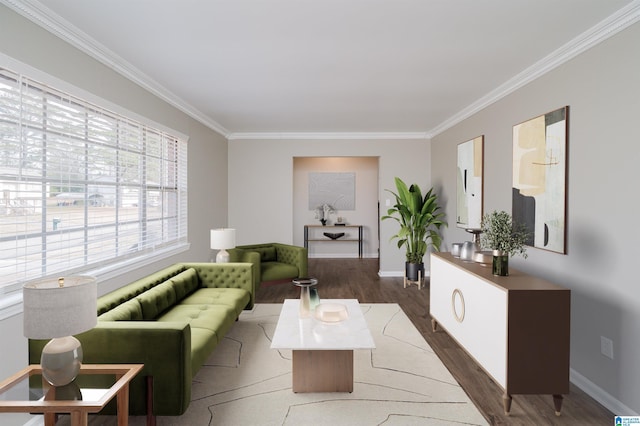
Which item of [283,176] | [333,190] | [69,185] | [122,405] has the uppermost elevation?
[283,176]

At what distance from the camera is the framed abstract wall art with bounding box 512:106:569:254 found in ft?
9.34

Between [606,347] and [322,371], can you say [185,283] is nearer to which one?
[322,371]

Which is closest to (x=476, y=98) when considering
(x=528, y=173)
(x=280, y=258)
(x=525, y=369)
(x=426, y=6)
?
(x=528, y=173)

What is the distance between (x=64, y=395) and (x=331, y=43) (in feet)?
8.53

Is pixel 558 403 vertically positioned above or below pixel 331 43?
below

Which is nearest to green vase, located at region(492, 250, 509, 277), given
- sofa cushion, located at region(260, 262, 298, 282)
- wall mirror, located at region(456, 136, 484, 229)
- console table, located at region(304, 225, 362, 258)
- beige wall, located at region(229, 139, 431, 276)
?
wall mirror, located at region(456, 136, 484, 229)

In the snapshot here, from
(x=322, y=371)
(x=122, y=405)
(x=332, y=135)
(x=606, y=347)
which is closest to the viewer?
(x=122, y=405)

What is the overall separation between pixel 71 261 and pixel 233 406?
157 centimetres

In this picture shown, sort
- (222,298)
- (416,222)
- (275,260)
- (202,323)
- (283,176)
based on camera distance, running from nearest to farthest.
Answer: (202,323) < (222,298) < (416,222) < (275,260) < (283,176)

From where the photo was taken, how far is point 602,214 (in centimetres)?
247

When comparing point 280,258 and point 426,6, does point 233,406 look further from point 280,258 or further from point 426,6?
point 280,258

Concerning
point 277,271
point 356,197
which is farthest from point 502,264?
point 356,197

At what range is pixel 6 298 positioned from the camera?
6.92ft

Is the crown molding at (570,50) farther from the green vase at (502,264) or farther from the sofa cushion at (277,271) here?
the sofa cushion at (277,271)
